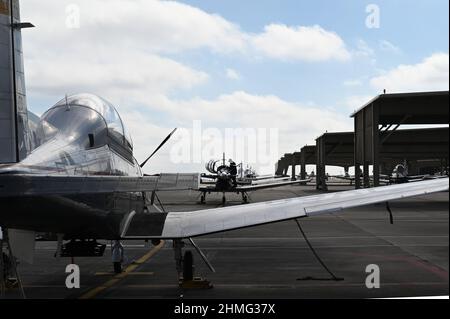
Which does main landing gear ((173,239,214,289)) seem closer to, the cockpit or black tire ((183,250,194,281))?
black tire ((183,250,194,281))

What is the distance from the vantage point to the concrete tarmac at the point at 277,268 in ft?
26.3

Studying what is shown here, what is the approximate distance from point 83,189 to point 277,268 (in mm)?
4984

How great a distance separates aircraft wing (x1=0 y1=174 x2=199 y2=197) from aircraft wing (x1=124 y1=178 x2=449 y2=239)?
0.73 m

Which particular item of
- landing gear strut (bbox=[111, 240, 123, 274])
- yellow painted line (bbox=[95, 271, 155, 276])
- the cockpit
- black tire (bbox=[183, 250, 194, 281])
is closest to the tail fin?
the cockpit

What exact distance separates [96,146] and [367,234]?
→ 34.1 ft

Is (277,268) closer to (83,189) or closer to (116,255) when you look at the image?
(116,255)

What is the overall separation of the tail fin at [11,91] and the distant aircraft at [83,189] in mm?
11

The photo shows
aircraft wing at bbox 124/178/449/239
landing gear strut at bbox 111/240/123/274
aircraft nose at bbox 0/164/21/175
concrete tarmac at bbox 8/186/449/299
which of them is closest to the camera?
aircraft nose at bbox 0/164/21/175

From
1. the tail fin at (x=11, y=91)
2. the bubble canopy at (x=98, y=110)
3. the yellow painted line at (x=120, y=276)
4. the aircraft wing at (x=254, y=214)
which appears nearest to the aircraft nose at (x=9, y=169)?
the tail fin at (x=11, y=91)

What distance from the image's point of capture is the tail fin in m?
5.85

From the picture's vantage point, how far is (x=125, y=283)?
909 cm
